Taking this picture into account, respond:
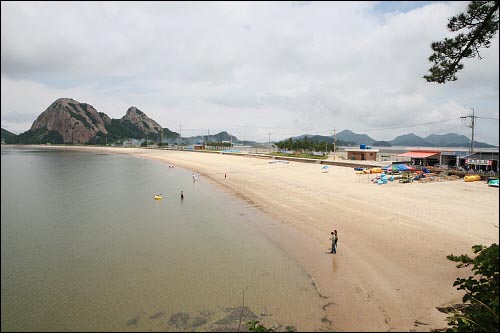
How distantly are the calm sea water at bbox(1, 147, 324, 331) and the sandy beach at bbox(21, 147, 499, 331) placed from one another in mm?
1340

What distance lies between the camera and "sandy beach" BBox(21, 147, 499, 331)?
9.89m

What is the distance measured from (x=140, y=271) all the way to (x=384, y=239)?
1313 centimetres

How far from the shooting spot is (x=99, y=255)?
15438 mm

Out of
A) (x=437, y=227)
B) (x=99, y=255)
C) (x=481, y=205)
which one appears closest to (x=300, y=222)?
(x=437, y=227)

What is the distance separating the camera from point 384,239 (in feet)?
53.7

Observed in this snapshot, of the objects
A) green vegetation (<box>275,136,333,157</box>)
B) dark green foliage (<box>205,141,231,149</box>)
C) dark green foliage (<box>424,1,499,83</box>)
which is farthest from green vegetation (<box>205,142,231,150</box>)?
dark green foliage (<box>424,1,499,83</box>)

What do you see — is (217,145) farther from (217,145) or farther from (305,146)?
(305,146)

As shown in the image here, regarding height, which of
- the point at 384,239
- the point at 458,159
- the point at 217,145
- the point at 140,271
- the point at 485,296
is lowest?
the point at 140,271

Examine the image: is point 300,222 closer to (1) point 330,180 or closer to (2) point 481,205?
(2) point 481,205

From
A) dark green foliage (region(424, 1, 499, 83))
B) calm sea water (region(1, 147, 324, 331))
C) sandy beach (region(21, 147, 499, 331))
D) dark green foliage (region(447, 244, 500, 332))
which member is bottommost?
calm sea water (region(1, 147, 324, 331))

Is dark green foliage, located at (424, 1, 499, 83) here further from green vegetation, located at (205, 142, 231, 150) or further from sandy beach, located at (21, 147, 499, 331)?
green vegetation, located at (205, 142, 231, 150)

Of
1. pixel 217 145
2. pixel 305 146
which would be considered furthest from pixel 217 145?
pixel 305 146

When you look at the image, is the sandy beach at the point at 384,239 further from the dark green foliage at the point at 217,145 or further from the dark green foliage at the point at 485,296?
the dark green foliage at the point at 217,145

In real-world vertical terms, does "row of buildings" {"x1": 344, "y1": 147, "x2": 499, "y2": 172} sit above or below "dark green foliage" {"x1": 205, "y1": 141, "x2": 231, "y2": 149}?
below
